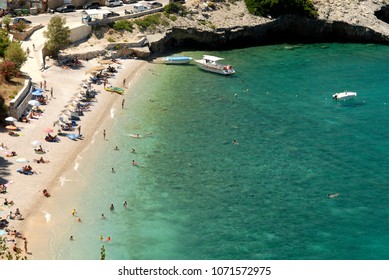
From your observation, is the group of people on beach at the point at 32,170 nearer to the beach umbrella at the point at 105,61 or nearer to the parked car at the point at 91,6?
the beach umbrella at the point at 105,61

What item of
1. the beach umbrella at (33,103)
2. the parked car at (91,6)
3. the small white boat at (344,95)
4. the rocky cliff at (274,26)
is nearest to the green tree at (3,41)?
the beach umbrella at (33,103)

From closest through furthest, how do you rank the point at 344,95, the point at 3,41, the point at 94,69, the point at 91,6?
1. the point at 3,41
2. the point at 344,95
3. the point at 94,69
4. the point at 91,6

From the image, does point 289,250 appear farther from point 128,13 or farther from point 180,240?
point 128,13

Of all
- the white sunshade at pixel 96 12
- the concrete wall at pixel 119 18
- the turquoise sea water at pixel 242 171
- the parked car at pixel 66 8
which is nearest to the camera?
the turquoise sea water at pixel 242 171

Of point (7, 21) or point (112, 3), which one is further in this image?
point (112, 3)

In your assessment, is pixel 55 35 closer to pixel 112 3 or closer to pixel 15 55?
pixel 15 55

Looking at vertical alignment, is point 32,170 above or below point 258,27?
below

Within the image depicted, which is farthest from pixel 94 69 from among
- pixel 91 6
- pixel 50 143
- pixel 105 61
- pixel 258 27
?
pixel 258 27

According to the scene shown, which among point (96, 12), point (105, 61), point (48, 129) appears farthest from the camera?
point (96, 12)

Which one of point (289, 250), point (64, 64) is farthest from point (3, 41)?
point (289, 250)
